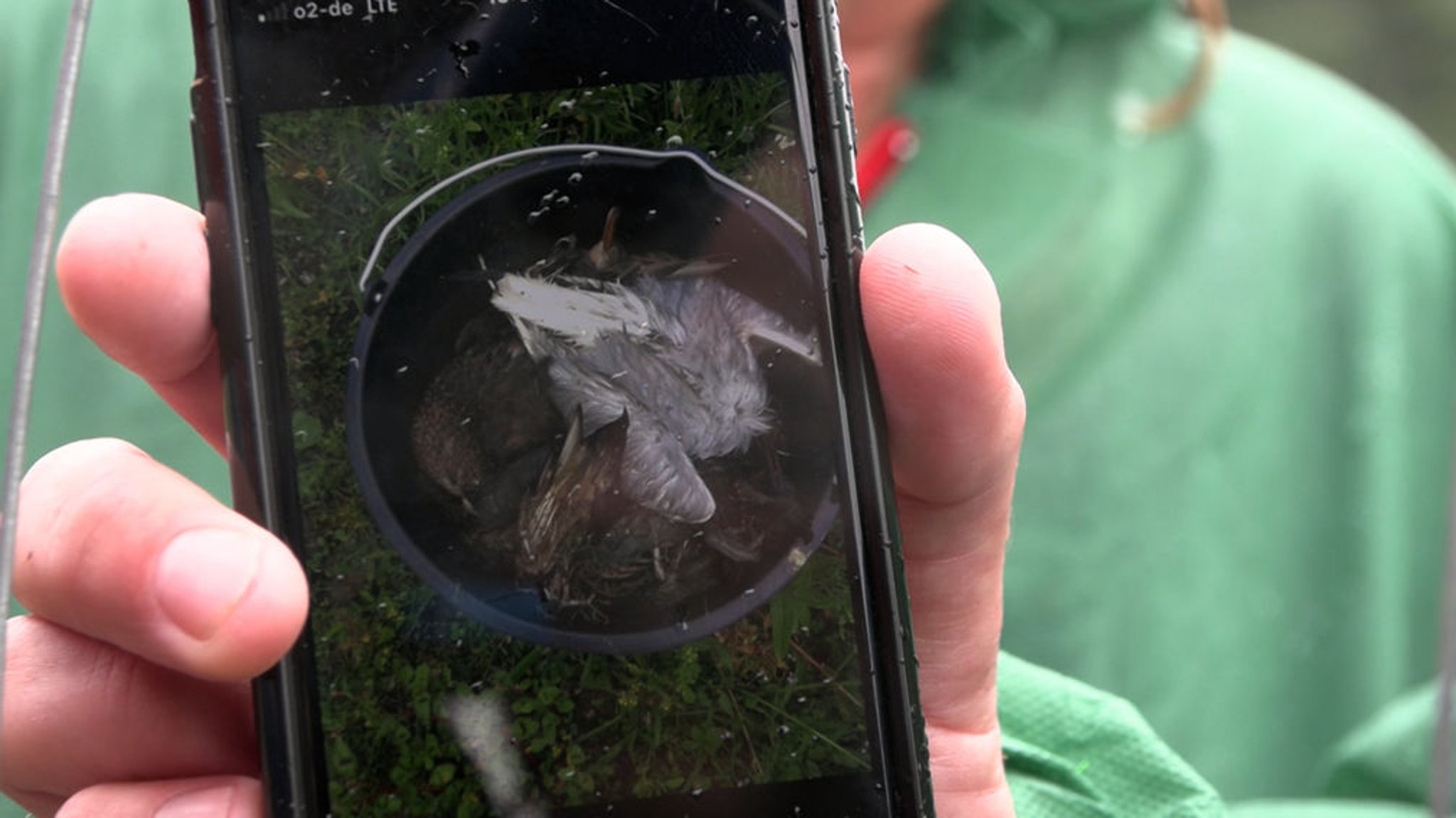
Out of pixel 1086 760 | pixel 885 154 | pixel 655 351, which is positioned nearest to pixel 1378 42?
pixel 885 154

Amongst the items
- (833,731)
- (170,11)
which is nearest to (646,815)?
(833,731)

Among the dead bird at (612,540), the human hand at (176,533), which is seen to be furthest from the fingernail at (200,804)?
the dead bird at (612,540)

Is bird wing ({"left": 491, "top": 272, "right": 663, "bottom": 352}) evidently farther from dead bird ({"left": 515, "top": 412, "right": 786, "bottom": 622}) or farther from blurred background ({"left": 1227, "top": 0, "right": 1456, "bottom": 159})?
blurred background ({"left": 1227, "top": 0, "right": 1456, "bottom": 159})

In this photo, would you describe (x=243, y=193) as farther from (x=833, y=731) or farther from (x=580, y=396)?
(x=833, y=731)

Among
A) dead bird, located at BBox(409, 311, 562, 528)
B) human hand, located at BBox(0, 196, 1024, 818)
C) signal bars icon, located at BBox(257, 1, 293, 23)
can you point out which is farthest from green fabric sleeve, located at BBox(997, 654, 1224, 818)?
signal bars icon, located at BBox(257, 1, 293, 23)

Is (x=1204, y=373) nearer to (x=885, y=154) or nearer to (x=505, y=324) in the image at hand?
(x=885, y=154)

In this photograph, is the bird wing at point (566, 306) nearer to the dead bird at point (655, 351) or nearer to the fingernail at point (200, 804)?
the dead bird at point (655, 351)
